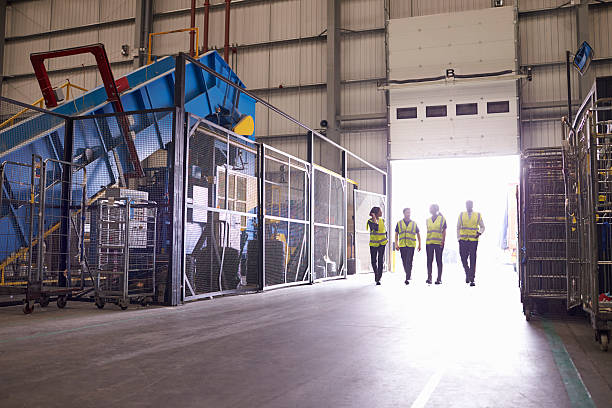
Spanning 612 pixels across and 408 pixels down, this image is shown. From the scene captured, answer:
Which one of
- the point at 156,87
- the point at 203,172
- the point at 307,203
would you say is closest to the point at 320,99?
the point at 307,203

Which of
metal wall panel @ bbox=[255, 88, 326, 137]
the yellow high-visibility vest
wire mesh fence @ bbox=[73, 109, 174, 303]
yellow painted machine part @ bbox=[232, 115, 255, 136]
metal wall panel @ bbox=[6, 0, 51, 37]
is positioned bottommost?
the yellow high-visibility vest

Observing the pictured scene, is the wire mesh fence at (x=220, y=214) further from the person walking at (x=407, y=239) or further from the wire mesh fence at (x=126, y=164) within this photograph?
the person walking at (x=407, y=239)

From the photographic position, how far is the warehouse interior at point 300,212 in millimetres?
3648

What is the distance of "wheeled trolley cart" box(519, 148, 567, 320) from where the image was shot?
6.39m

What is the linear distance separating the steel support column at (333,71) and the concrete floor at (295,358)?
39.4ft

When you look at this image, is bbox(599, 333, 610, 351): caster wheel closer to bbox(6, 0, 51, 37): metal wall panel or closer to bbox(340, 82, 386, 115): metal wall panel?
bbox(340, 82, 386, 115): metal wall panel

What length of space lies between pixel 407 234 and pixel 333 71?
8385 millimetres

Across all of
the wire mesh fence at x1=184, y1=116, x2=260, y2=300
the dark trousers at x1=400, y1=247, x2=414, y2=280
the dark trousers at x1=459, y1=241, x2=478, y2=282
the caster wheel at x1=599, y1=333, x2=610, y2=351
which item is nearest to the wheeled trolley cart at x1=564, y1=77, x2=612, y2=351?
the caster wheel at x1=599, y1=333, x2=610, y2=351

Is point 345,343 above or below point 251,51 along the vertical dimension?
below

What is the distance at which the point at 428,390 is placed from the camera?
10.3 ft

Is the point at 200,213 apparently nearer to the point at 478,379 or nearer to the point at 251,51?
the point at 478,379

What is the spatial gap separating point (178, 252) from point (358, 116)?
1220 cm

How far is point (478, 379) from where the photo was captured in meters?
3.39

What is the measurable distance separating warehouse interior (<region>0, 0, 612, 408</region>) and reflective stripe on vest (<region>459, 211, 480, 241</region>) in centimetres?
4
